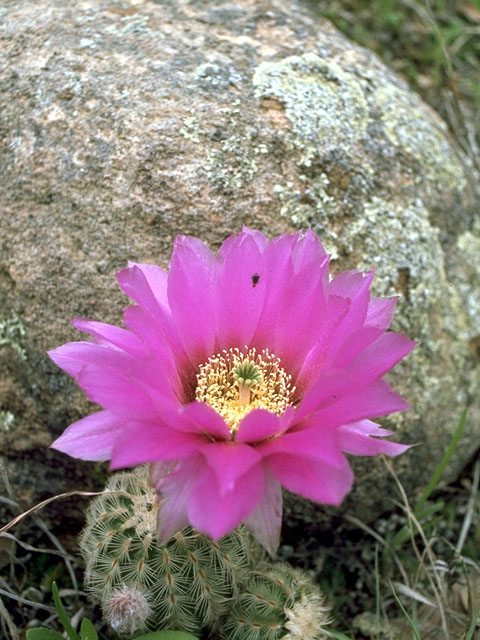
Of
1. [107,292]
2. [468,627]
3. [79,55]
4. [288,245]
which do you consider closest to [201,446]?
[288,245]

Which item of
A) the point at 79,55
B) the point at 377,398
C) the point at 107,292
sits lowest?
the point at 107,292

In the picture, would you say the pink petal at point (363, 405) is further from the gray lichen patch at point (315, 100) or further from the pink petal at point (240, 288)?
the gray lichen patch at point (315, 100)

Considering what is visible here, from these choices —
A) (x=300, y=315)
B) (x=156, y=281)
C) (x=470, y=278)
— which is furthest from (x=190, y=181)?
(x=470, y=278)

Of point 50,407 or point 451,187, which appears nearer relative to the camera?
point 50,407

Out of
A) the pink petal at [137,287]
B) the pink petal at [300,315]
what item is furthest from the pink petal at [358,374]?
the pink petal at [137,287]

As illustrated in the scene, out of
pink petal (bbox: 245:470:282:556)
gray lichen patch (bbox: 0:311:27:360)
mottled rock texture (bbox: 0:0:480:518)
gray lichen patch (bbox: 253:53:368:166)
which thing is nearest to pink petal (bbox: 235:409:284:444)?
pink petal (bbox: 245:470:282:556)

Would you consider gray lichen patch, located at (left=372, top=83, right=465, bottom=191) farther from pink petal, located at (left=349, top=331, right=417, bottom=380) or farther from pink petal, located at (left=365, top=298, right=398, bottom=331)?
pink petal, located at (left=349, top=331, right=417, bottom=380)

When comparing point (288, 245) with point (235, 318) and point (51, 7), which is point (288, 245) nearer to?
point (235, 318)

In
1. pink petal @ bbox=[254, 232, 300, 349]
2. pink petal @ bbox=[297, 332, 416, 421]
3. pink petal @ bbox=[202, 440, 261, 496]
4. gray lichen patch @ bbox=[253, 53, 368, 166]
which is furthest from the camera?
gray lichen patch @ bbox=[253, 53, 368, 166]
